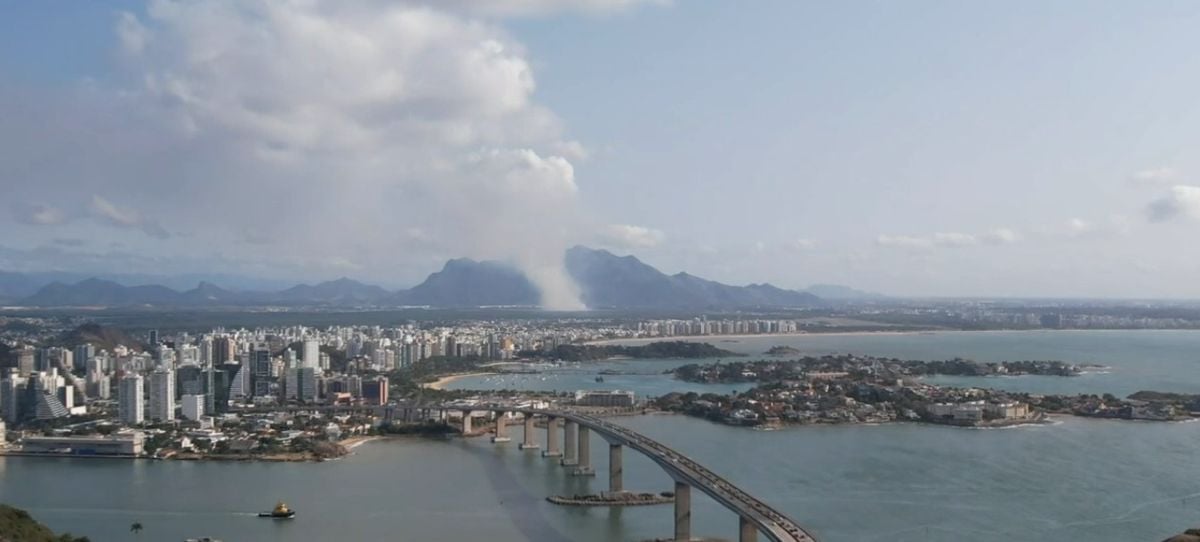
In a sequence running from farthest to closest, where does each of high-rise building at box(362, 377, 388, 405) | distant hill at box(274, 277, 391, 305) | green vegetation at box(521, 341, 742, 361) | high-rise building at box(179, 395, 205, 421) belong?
distant hill at box(274, 277, 391, 305)
green vegetation at box(521, 341, 742, 361)
high-rise building at box(362, 377, 388, 405)
high-rise building at box(179, 395, 205, 421)

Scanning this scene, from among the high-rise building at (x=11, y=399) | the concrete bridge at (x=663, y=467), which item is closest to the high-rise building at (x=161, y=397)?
the high-rise building at (x=11, y=399)

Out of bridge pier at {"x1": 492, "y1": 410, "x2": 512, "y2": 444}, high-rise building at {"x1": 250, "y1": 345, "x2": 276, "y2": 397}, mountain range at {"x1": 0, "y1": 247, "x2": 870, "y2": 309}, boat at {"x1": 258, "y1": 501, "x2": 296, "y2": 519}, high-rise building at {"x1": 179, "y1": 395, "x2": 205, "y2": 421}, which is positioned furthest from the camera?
mountain range at {"x1": 0, "y1": 247, "x2": 870, "y2": 309}

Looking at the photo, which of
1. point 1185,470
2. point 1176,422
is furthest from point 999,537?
point 1176,422

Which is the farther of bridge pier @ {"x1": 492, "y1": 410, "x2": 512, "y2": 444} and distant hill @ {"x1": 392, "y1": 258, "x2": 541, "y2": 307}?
distant hill @ {"x1": 392, "y1": 258, "x2": 541, "y2": 307}

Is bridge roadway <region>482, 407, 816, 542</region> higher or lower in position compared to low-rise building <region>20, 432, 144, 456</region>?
higher

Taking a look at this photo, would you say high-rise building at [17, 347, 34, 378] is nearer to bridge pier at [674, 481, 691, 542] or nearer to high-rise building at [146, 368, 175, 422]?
high-rise building at [146, 368, 175, 422]

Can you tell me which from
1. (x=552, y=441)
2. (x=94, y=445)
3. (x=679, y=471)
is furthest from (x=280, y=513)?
(x=94, y=445)

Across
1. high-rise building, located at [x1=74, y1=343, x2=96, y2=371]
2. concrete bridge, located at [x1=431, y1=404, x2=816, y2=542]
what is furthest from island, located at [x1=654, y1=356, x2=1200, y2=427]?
high-rise building, located at [x1=74, y1=343, x2=96, y2=371]

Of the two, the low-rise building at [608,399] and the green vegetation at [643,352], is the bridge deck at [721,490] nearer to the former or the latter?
the low-rise building at [608,399]
